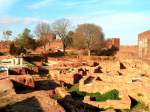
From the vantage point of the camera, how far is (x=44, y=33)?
4853 centimetres

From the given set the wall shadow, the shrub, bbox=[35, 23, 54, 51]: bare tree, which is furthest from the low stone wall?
bbox=[35, 23, 54, 51]: bare tree

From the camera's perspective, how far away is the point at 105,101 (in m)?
14.7

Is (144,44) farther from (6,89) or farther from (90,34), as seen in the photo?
(6,89)

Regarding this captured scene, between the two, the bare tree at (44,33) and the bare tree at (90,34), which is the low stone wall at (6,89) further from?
the bare tree at (44,33)

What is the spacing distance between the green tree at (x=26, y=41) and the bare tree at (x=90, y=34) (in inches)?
200

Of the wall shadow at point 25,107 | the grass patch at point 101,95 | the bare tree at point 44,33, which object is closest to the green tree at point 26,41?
the bare tree at point 44,33

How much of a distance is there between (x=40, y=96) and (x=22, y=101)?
91 cm

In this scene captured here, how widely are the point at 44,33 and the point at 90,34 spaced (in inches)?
292

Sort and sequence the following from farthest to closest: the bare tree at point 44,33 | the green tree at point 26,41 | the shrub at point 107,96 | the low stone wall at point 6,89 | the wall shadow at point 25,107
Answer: the bare tree at point 44,33
the green tree at point 26,41
the shrub at point 107,96
the low stone wall at point 6,89
the wall shadow at point 25,107

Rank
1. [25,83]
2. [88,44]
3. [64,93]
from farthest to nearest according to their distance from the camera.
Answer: [88,44] < [25,83] < [64,93]

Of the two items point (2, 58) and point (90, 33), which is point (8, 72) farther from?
point (90, 33)

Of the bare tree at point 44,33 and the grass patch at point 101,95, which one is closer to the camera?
the grass patch at point 101,95

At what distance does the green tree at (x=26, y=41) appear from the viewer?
4269 cm

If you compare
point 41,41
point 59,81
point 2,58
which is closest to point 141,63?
point 59,81
